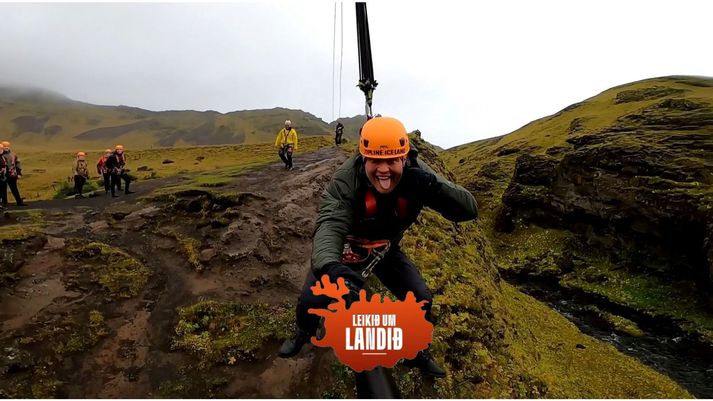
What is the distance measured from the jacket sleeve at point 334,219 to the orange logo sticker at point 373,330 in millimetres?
904

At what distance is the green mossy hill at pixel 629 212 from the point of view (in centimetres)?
3438

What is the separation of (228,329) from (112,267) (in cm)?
474

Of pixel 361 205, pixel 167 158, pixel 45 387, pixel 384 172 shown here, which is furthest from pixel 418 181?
pixel 167 158

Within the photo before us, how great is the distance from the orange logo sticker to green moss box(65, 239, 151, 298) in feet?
32.0

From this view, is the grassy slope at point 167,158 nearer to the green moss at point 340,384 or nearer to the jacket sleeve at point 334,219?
the green moss at point 340,384

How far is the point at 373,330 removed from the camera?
3.39m

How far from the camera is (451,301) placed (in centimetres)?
1306

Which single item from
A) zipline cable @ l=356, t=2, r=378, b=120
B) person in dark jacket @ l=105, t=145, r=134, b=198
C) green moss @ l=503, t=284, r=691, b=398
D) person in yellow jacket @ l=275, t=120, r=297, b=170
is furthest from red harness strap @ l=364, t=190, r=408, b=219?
person in yellow jacket @ l=275, t=120, r=297, b=170

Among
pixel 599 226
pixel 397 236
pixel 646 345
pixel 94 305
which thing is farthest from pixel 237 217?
pixel 599 226

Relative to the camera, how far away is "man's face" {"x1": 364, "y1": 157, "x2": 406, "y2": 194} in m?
4.74

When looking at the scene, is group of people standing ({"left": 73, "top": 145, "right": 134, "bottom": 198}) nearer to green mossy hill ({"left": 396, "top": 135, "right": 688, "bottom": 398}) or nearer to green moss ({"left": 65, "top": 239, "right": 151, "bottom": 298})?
green moss ({"left": 65, "top": 239, "right": 151, "bottom": 298})

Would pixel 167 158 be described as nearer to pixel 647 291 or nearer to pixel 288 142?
pixel 288 142

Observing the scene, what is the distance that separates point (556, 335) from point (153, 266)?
57.7 feet

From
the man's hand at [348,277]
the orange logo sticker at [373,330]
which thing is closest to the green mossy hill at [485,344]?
the man's hand at [348,277]
